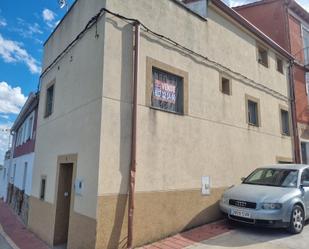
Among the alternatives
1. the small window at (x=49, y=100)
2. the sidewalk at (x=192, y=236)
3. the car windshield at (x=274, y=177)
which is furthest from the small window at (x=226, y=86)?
the small window at (x=49, y=100)

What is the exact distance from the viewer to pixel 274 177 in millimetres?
7867

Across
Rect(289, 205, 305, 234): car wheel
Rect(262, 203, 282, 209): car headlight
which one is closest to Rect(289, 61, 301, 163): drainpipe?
Rect(289, 205, 305, 234): car wheel

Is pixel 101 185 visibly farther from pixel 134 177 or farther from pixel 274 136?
pixel 274 136

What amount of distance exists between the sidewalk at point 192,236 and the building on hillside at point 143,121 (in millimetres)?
182

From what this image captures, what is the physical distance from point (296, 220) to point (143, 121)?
14.5ft

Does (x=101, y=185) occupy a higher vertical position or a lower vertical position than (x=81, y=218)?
higher

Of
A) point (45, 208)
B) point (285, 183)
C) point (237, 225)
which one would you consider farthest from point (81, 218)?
point (285, 183)

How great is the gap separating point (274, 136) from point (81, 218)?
8.56 m

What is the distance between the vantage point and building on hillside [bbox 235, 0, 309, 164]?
14.0 metres

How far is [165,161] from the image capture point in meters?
6.97

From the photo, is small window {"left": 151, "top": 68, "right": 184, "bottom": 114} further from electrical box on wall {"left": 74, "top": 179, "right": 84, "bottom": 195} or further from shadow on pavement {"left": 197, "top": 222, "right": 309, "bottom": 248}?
shadow on pavement {"left": 197, "top": 222, "right": 309, "bottom": 248}

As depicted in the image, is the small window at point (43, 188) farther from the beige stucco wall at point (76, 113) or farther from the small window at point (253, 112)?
the small window at point (253, 112)

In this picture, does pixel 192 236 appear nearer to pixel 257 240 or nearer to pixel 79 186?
pixel 257 240

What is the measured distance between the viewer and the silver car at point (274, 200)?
656 centimetres
